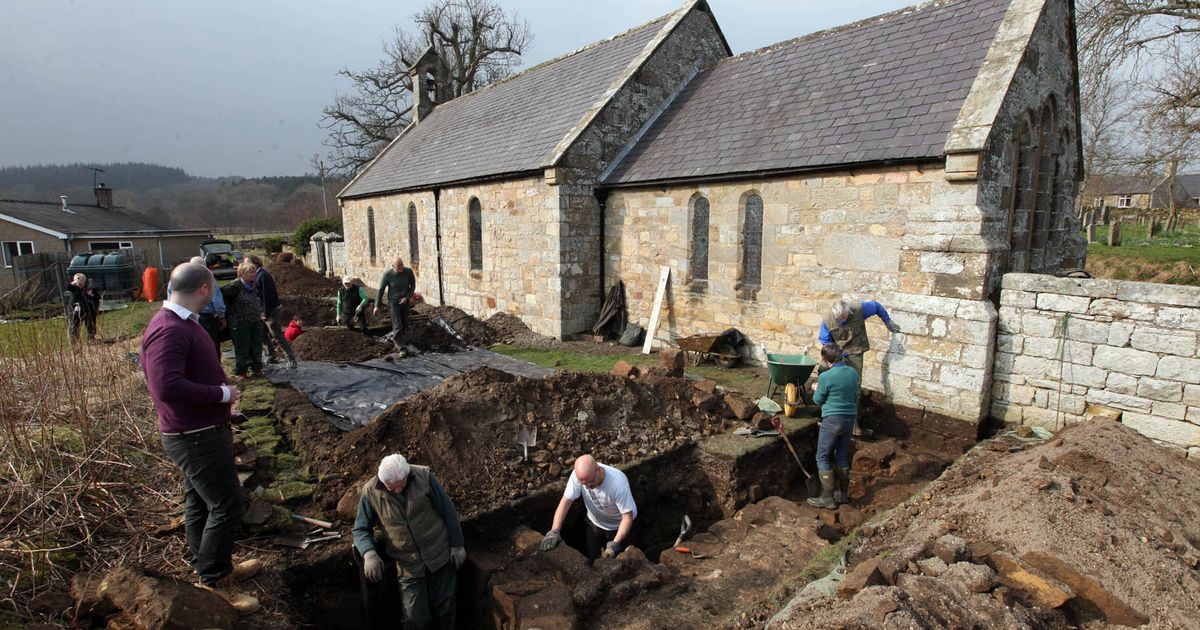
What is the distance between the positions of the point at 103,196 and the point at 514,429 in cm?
4065

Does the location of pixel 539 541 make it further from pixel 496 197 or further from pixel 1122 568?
pixel 496 197

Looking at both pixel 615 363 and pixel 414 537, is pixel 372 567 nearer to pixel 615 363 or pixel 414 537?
pixel 414 537

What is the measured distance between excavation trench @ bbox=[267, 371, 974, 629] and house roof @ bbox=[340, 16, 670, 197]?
22.3 feet

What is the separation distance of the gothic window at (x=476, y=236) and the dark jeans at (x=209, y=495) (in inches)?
456

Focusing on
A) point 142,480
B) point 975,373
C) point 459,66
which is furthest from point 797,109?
point 459,66

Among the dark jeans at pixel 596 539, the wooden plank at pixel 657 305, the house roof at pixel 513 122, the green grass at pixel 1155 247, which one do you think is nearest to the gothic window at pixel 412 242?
the house roof at pixel 513 122

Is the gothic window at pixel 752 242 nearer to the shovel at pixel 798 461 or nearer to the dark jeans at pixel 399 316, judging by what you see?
the shovel at pixel 798 461

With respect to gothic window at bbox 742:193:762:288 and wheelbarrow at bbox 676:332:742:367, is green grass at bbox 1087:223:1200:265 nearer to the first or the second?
gothic window at bbox 742:193:762:288

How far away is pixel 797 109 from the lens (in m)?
10.4

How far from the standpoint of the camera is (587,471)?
5.36 m

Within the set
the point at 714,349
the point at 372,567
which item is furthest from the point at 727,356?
the point at 372,567

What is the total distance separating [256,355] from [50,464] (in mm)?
4331

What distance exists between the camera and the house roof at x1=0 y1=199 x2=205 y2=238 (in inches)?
973

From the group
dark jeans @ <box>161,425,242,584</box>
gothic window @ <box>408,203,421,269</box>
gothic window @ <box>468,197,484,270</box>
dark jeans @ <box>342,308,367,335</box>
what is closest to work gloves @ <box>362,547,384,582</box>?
dark jeans @ <box>161,425,242,584</box>
